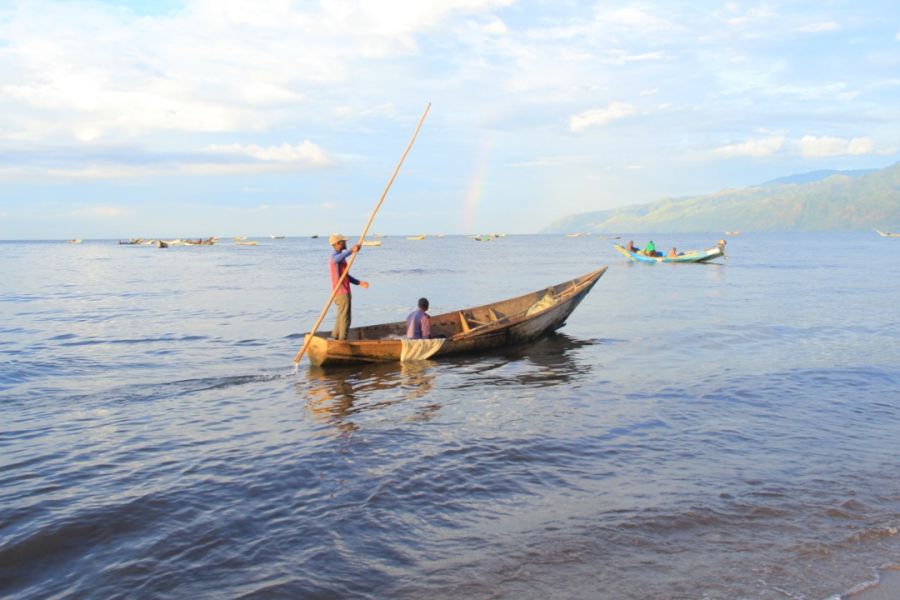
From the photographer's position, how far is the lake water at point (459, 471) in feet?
16.7

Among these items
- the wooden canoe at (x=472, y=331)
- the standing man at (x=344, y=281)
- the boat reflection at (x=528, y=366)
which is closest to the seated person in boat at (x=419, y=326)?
the wooden canoe at (x=472, y=331)

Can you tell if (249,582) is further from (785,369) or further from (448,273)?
(448,273)

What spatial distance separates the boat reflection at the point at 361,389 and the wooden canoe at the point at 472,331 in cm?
34

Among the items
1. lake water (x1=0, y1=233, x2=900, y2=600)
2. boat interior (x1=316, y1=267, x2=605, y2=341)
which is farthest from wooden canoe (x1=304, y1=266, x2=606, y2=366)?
lake water (x1=0, y1=233, x2=900, y2=600)

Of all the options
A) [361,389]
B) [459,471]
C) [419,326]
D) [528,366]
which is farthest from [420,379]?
[459,471]

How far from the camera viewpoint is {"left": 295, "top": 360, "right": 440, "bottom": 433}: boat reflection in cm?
998

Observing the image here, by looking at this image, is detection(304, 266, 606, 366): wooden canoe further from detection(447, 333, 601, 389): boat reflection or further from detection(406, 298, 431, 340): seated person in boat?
detection(406, 298, 431, 340): seated person in boat

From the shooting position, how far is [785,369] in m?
12.5

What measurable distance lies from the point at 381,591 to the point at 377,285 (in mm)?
32495

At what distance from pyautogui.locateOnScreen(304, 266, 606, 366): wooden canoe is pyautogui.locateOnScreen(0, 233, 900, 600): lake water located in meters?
0.46

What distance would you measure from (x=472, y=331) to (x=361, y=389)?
3.62 meters

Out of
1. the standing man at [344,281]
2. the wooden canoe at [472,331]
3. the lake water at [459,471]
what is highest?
the standing man at [344,281]

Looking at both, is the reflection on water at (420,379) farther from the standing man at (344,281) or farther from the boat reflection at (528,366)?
the standing man at (344,281)

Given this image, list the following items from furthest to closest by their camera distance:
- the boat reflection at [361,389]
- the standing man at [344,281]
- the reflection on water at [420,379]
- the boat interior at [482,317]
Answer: the boat interior at [482,317] → the standing man at [344,281] → the reflection on water at [420,379] → the boat reflection at [361,389]
